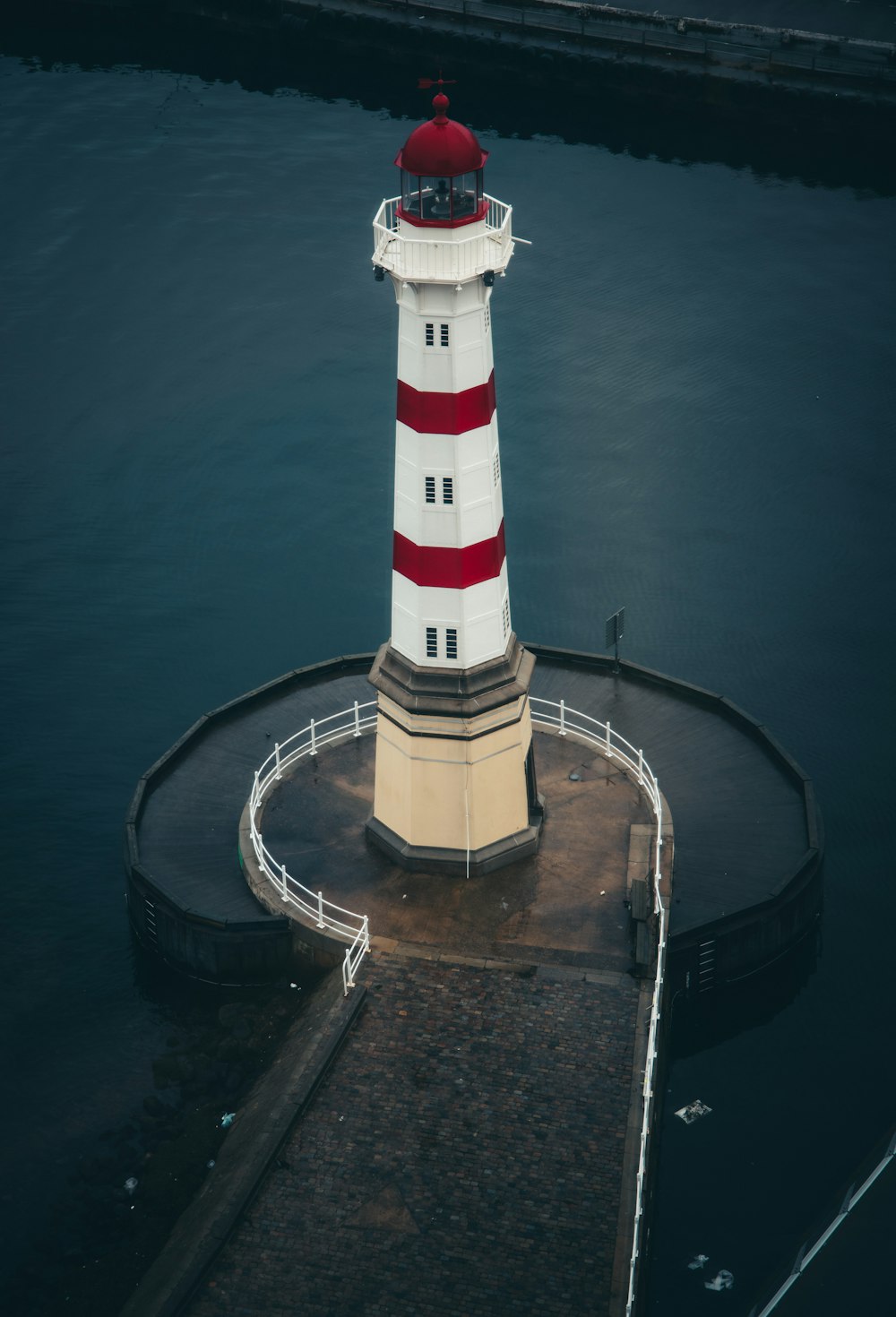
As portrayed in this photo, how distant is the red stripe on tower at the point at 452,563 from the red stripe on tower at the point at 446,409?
8.36 feet

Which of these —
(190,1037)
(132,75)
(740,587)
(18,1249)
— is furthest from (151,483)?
(132,75)

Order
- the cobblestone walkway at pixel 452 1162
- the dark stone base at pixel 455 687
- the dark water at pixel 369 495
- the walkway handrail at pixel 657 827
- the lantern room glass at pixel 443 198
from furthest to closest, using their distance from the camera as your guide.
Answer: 1. the dark water at pixel 369 495
2. the dark stone base at pixel 455 687
3. the lantern room glass at pixel 443 198
4. the walkway handrail at pixel 657 827
5. the cobblestone walkway at pixel 452 1162

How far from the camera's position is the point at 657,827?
42.0 metres

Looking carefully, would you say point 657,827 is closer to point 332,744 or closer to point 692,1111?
point 692,1111

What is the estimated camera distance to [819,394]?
6581cm

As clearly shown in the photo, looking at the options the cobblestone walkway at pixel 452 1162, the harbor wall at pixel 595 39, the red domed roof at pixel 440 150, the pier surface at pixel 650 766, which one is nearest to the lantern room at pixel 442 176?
the red domed roof at pixel 440 150

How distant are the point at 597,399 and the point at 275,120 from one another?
99.1ft

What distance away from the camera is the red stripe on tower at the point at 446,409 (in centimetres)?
3575

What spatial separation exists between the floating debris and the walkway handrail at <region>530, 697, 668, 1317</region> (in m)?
2.86

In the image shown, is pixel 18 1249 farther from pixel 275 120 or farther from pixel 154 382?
pixel 275 120

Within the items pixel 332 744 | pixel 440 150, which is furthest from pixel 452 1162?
pixel 440 150

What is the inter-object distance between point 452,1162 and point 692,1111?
26.2ft

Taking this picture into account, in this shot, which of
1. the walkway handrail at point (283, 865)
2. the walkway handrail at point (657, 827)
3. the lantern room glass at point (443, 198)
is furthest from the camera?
the walkway handrail at point (283, 865)

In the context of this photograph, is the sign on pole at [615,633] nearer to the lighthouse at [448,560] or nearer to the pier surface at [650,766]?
the pier surface at [650,766]
